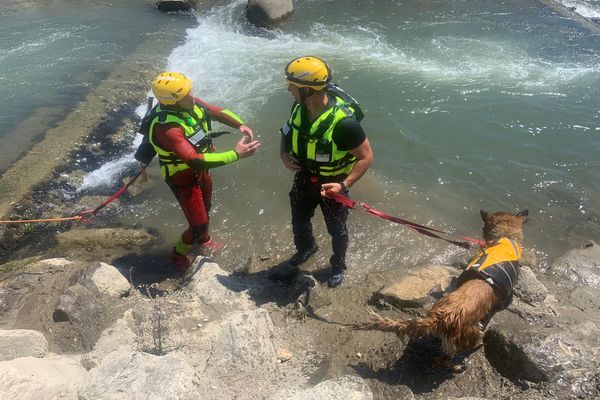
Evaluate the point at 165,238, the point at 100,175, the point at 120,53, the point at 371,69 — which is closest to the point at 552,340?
the point at 165,238

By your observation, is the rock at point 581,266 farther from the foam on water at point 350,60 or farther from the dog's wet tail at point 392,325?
the foam on water at point 350,60

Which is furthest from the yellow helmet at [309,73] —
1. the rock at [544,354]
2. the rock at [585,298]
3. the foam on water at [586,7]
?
the foam on water at [586,7]

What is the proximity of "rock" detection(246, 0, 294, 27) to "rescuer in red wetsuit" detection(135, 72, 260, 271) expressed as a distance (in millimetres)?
11040

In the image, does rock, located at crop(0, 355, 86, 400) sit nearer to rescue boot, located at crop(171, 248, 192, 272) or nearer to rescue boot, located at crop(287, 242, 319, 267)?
rescue boot, located at crop(171, 248, 192, 272)

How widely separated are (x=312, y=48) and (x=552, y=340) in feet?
36.0

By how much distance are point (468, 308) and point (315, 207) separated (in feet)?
5.92

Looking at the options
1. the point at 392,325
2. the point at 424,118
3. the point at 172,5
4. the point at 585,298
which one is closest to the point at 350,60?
the point at 424,118

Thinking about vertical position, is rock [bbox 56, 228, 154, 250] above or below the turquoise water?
below

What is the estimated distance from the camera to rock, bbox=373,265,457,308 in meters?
4.49

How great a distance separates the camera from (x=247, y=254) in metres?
5.95

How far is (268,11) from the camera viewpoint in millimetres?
14906

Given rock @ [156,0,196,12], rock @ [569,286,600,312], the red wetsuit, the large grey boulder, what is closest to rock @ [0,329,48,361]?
the large grey boulder

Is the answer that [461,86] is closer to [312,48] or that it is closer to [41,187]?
[312,48]

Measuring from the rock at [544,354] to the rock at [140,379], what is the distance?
2340 mm
